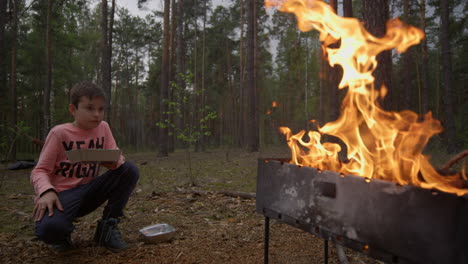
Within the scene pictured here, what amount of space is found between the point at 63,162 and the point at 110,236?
2.94 ft

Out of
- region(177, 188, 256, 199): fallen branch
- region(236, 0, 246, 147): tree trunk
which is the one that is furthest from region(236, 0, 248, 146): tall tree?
region(177, 188, 256, 199): fallen branch

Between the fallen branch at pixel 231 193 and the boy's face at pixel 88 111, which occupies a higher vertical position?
the boy's face at pixel 88 111

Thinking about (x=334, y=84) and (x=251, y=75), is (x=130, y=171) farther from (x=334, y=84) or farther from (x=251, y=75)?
(x=251, y=75)

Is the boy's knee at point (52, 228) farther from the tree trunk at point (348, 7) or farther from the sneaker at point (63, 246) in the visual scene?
the tree trunk at point (348, 7)

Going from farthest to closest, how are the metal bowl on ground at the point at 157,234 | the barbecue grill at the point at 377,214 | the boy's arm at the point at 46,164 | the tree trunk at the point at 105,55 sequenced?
the tree trunk at the point at 105,55
the metal bowl on ground at the point at 157,234
the boy's arm at the point at 46,164
the barbecue grill at the point at 377,214

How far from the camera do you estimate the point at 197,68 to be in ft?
84.9

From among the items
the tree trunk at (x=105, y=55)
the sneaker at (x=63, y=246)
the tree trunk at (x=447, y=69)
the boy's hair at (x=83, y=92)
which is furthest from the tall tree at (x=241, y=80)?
the sneaker at (x=63, y=246)

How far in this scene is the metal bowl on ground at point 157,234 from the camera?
3.35m

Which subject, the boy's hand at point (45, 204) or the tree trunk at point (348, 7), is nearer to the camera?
the boy's hand at point (45, 204)

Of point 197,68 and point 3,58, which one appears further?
point 197,68

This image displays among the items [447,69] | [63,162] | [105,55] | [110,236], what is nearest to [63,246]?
[110,236]

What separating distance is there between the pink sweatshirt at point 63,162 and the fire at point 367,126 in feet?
6.70

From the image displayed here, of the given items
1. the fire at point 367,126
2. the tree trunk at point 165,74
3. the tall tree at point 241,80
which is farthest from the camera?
the tall tree at point 241,80

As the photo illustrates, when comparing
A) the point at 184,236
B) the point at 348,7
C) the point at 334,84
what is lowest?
the point at 184,236
